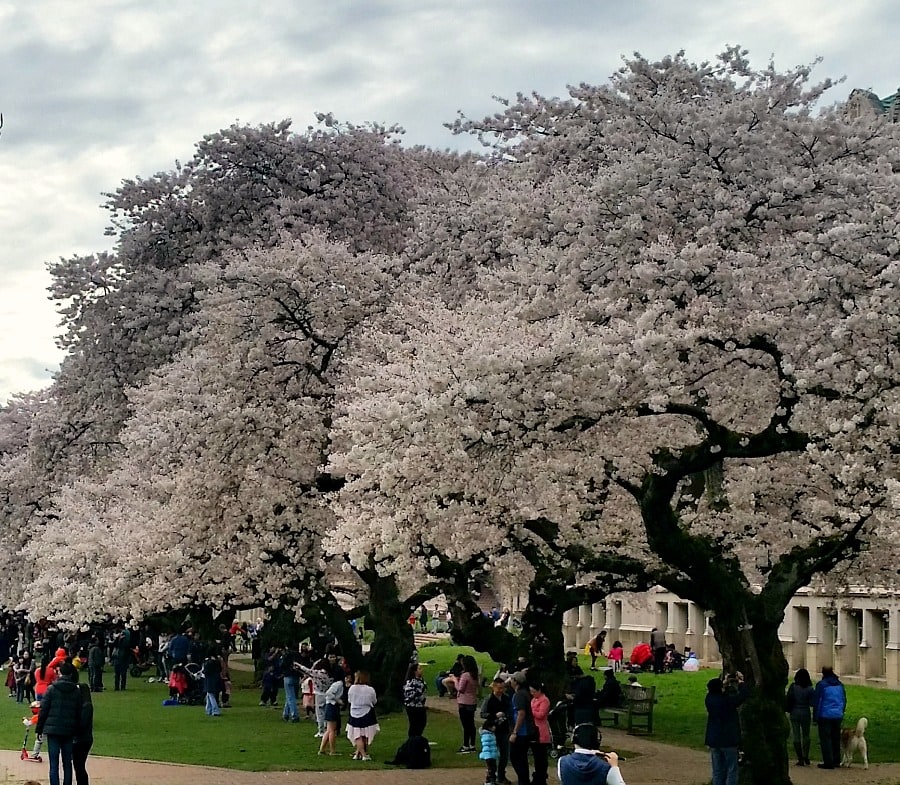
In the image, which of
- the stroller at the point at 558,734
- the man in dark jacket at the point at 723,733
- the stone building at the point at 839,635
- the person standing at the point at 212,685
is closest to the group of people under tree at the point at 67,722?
the man in dark jacket at the point at 723,733

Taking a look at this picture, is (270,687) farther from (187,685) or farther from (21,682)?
(21,682)

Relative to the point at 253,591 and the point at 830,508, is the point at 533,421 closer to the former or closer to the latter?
the point at 830,508

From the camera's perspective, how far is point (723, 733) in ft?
56.4

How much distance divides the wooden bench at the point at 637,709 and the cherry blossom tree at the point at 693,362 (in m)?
7.48

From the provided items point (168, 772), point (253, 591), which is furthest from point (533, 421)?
point (253, 591)

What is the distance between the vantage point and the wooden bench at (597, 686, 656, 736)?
1082 inches

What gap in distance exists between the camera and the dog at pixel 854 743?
22219 mm

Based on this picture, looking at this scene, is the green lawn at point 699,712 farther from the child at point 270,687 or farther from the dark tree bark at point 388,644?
the child at point 270,687

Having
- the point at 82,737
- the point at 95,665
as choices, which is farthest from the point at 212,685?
the point at 82,737

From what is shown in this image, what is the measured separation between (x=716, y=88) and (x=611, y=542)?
7760mm

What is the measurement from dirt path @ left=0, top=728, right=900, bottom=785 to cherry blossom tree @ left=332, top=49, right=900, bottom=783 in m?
2.80

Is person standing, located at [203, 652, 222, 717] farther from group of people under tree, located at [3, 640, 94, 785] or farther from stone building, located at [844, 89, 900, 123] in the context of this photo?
stone building, located at [844, 89, 900, 123]

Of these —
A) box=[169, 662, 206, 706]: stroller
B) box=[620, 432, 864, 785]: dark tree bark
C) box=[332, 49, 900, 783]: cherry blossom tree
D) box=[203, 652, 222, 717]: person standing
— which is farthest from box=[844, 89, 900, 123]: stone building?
box=[169, 662, 206, 706]: stroller

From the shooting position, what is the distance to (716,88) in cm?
2155
